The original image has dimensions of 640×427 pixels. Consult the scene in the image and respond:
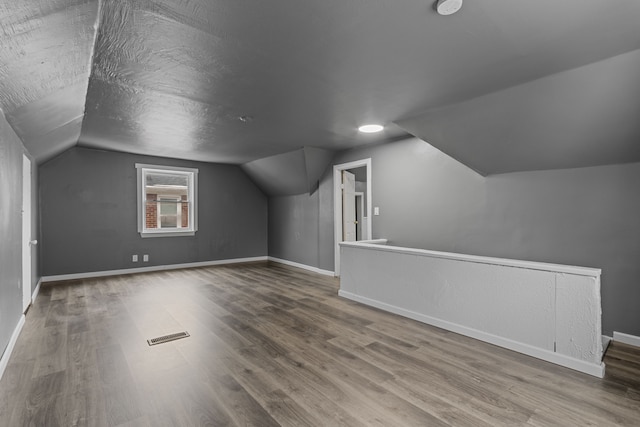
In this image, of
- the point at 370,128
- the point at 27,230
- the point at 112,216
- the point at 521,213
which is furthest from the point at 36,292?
the point at 521,213

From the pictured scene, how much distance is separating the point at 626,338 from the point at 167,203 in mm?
6603

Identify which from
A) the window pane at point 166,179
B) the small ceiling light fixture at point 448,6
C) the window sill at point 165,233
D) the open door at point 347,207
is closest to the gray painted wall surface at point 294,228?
the open door at point 347,207

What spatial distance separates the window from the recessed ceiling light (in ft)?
12.9

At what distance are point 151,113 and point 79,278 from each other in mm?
3637

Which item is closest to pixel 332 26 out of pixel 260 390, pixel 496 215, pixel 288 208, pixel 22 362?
pixel 260 390

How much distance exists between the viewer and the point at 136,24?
173 cm

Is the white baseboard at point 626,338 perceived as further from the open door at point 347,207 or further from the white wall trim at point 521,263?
the open door at point 347,207

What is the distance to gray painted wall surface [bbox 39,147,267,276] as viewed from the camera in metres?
5.08

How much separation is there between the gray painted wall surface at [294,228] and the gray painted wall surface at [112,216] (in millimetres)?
761

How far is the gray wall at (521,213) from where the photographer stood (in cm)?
275

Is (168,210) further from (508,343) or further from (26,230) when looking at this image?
(508,343)

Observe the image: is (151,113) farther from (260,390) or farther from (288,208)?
(288,208)

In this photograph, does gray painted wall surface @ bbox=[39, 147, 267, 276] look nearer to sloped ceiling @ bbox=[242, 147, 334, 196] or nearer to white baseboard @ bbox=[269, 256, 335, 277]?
sloped ceiling @ bbox=[242, 147, 334, 196]

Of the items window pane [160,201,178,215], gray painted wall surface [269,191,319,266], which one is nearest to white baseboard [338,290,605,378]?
gray painted wall surface [269,191,319,266]
